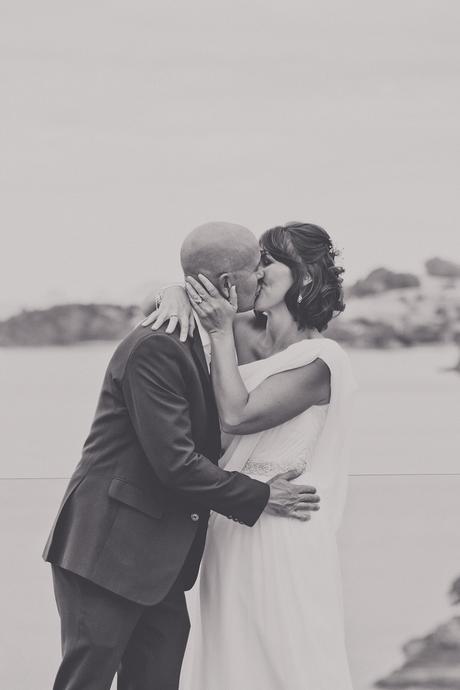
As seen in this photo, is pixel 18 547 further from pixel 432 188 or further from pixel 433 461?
pixel 432 188

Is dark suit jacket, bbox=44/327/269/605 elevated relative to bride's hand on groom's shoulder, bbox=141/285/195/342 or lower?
lower

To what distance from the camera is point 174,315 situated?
2.17 metres

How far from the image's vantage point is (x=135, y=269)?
3.57 metres

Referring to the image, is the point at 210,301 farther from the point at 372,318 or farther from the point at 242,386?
the point at 372,318

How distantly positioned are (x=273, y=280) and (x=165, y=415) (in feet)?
1.45

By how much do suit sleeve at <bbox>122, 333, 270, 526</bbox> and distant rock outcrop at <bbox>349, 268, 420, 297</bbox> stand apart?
1.62m

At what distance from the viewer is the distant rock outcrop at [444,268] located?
3.67 metres

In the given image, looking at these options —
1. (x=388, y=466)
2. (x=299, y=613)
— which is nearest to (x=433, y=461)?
(x=388, y=466)

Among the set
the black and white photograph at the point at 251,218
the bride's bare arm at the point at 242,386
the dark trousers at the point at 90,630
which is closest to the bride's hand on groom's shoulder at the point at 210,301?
the bride's bare arm at the point at 242,386

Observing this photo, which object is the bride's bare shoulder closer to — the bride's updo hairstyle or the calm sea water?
the bride's updo hairstyle

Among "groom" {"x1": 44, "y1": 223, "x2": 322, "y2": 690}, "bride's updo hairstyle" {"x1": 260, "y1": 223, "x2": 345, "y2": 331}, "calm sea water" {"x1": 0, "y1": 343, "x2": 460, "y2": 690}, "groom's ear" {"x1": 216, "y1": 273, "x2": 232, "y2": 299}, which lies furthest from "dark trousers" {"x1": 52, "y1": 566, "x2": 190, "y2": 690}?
"calm sea water" {"x1": 0, "y1": 343, "x2": 460, "y2": 690}

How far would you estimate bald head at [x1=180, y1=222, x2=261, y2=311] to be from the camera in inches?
84.1

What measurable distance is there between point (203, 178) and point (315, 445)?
1.50 m

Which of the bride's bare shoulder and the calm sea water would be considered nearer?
the bride's bare shoulder
